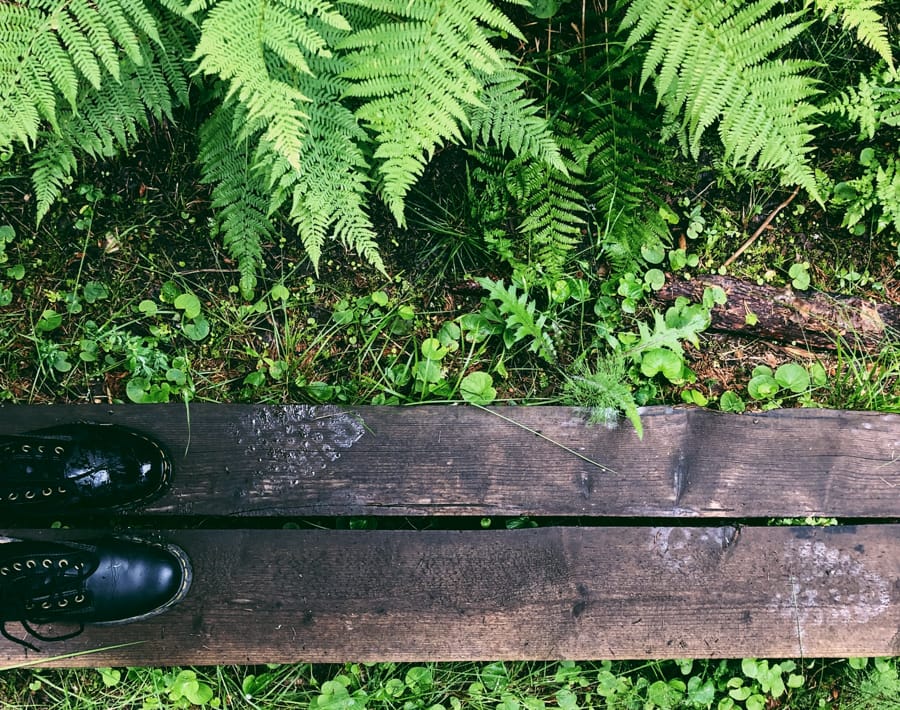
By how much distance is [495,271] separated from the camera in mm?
2633

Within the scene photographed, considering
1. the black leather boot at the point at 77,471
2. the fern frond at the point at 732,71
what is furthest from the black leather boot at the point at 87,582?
the fern frond at the point at 732,71

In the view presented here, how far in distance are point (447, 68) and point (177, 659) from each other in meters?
2.08

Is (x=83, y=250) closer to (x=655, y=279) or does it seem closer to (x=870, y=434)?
(x=655, y=279)

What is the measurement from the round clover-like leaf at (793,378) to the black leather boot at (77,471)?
220 centimetres

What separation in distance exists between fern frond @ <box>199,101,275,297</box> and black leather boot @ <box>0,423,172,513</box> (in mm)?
711

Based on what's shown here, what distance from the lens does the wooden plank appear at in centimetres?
229

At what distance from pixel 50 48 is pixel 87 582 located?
1662mm

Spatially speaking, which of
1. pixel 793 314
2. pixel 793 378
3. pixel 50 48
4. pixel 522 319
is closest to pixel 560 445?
pixel 522 319

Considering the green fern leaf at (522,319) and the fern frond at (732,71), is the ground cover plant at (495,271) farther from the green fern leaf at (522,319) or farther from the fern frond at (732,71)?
the fern frond at (732,71)

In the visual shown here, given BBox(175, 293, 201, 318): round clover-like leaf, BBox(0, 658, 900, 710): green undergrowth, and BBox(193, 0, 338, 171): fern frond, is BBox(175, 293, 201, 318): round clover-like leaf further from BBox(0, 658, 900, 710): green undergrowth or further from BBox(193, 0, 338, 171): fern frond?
BBox(0, 658, 900, 710): green undergrowth

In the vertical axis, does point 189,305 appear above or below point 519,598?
above

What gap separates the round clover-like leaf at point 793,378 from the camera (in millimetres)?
2541

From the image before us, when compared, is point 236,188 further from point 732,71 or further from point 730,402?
point 730,402

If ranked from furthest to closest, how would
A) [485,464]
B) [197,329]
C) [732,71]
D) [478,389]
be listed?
[197,329] < [478,389] < [485,464] < [732,71]
